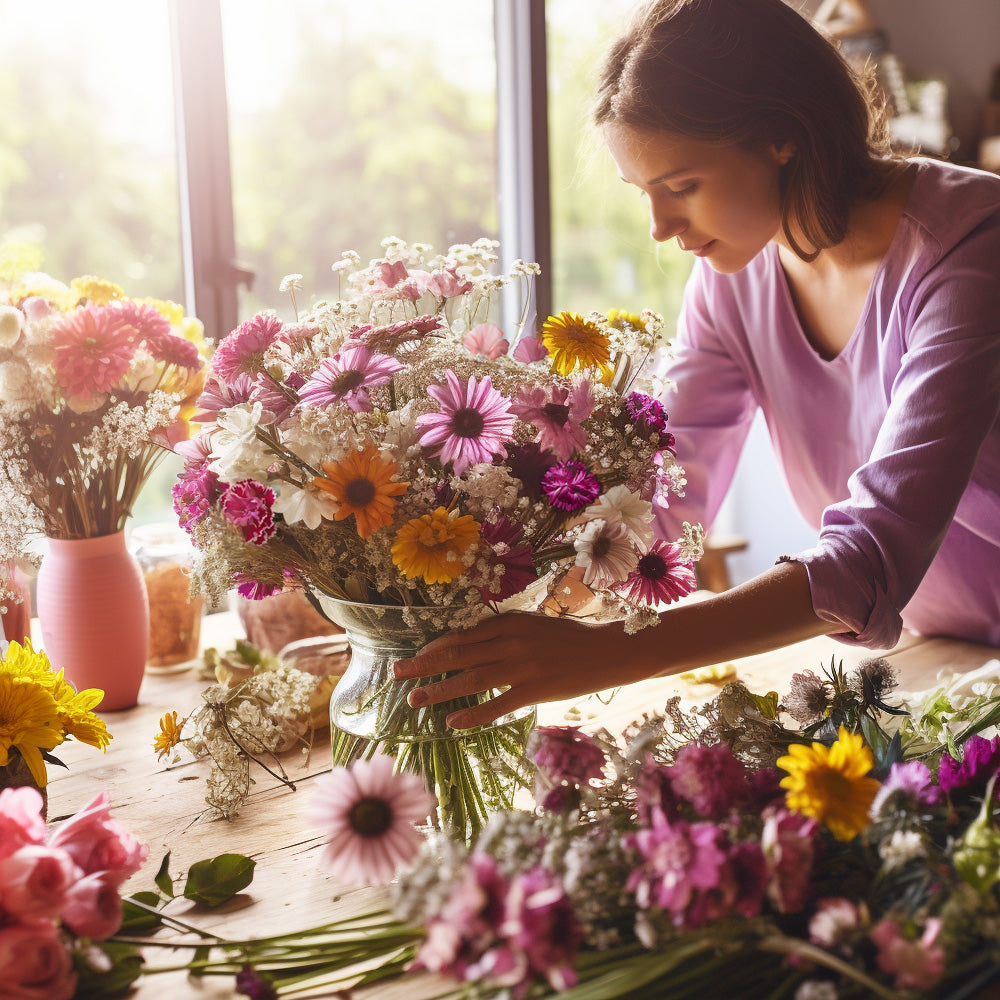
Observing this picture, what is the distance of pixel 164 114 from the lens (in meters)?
2.22

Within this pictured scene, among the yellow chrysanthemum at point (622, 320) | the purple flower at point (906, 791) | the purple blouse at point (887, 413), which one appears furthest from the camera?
the purple blouse at point (887, 413)

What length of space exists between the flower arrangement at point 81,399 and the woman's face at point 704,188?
533 millimetres

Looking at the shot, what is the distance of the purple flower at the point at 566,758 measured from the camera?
0.72 m

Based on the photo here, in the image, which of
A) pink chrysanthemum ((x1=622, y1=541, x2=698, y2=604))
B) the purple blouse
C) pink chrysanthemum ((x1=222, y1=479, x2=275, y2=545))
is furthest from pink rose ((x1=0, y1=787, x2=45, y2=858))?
the purple blouse

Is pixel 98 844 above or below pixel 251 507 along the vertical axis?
below

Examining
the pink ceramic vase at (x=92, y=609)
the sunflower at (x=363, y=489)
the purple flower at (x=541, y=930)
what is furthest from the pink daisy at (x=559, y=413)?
the pink ceramic vase at (x=92, y=609)

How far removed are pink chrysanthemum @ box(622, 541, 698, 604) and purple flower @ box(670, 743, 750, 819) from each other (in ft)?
0.53

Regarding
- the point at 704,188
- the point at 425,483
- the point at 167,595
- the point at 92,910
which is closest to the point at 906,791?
the point at 425,483

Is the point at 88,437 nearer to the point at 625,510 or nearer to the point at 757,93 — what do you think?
the point at 625,510

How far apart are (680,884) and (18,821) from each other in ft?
1.34

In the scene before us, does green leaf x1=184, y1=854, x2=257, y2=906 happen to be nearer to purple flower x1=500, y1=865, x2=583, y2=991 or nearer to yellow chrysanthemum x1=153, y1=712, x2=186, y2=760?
yellow chrysanthemum x1=153, y1=712, x2=186, y2=760

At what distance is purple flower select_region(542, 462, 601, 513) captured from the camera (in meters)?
0.76

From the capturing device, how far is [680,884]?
59cm

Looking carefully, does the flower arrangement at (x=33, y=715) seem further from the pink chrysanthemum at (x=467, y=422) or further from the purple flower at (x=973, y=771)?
the purple flower at (x=973, y=771)
